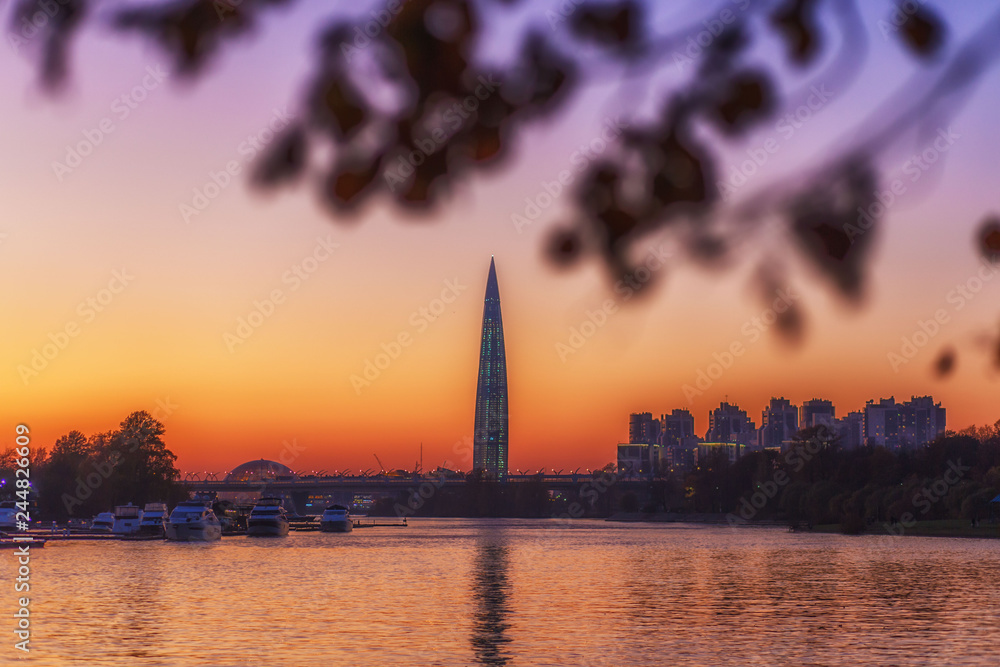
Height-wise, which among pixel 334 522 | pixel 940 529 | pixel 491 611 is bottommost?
pixel 334 522

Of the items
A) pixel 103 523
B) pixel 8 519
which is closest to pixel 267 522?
pixel 103 523

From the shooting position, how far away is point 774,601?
182ft

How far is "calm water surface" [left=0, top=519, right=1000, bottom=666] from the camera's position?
3628cm

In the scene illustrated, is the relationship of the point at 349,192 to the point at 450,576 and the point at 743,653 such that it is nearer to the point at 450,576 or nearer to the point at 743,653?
the point at 743,653

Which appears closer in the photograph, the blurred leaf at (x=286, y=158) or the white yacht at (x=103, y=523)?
the blurred leaf at (x=286, y=158)

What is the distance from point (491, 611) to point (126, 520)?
95067mm

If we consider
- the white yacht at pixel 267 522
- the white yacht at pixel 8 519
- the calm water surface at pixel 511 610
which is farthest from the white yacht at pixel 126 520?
the calm water surface at pixel 511 610

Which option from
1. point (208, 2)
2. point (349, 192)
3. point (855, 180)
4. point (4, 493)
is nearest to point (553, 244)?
point (349, 192)

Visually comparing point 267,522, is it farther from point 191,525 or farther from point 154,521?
point 191,525

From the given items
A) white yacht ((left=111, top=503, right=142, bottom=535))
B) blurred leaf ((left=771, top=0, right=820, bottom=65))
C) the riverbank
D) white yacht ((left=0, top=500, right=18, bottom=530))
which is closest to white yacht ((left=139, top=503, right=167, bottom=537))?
white yacht ((left=111, top=503, right=142, bottom=535))

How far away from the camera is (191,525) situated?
126 metres

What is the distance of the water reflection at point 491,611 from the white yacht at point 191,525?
43.2 m

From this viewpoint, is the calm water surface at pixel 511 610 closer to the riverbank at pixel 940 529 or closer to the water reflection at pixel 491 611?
the water reflection at pixel 491 611

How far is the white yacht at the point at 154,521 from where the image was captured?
131 meters
